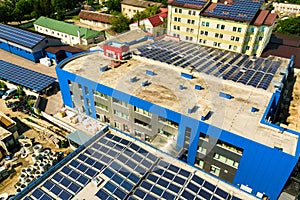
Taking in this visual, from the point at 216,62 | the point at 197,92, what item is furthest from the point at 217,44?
the point at 197,92

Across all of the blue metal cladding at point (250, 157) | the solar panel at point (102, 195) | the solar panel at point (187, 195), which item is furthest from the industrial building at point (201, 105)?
the solar panel at point (102, 195)

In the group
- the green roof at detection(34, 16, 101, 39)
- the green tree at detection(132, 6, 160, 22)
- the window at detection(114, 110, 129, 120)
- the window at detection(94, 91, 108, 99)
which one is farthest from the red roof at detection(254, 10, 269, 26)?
the green roof at detection(34, 16, 101, 39)

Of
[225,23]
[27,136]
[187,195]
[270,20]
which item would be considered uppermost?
[270,20]

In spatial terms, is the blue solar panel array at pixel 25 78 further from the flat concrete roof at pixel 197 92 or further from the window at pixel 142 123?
the window at pixel 142 123

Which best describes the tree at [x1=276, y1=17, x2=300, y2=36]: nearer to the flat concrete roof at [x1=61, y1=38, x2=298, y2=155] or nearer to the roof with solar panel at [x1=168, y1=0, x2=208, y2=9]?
the roof with solar panel at [x1=168, y1=0, x2=208, y2=9]

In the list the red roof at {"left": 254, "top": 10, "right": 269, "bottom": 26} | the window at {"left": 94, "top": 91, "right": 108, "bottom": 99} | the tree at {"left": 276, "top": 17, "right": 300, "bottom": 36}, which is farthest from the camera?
the tree at {"left": 276, "top": 17, "right": 300, "bottom": 36}

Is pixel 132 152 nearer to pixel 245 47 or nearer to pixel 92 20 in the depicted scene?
pixel 245 47

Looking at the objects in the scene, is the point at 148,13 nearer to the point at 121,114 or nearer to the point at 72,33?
the point at 72,33
